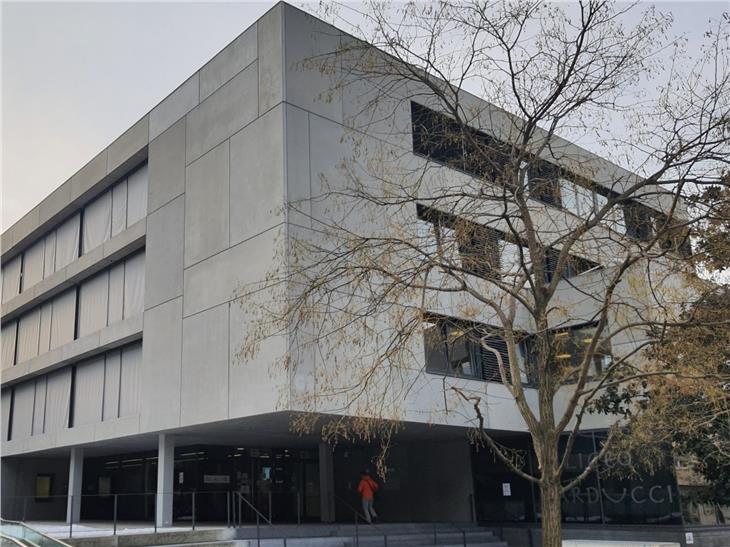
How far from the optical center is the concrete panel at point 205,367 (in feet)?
56.3

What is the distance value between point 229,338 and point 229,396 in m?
1.26

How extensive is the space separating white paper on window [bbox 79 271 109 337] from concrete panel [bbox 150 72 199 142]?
5.11 m

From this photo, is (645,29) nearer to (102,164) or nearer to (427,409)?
(427,409)

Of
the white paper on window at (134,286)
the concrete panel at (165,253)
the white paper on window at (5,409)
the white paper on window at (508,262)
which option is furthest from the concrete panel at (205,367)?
the white paper on window at (5,409)

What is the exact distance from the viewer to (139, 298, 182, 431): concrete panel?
18.7 m

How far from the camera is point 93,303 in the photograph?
2428cm

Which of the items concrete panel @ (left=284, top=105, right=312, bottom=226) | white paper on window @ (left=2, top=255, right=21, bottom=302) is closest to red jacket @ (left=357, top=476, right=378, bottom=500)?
concrete panel @ (left=284, top=105, right=312, bottom=226)

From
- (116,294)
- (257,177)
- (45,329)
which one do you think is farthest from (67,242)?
(257,177)

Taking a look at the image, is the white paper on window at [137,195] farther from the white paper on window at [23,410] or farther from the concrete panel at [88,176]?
the white paper on window at [23,410]

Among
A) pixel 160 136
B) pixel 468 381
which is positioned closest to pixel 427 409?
pixel 468 381

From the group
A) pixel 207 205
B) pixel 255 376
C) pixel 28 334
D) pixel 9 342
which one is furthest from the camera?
pixel 9 342

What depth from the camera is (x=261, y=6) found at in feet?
57.6

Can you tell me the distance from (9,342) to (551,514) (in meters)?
26.7

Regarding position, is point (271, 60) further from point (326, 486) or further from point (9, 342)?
point (9, 342)
